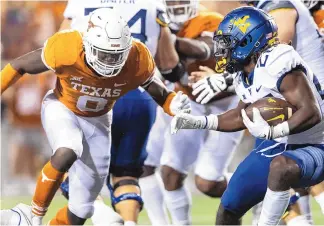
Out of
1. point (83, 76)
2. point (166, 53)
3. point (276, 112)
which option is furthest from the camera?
point (166, 53)

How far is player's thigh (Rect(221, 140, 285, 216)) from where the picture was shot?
461 centimetres

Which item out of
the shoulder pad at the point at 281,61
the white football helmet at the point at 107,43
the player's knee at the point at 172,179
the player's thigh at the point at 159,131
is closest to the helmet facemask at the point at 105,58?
the white football helmet at the point at 107,43

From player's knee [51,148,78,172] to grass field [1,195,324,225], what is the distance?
234 centimetres

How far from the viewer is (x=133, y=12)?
220 inches

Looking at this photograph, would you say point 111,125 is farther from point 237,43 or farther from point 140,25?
point 237,43

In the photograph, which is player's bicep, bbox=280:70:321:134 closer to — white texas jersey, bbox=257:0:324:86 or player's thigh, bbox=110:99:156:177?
white texas jersey, bbox=257:0:324:86

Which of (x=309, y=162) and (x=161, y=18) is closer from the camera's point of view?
(x=309, y=162)

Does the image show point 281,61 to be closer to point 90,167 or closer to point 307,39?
point 307,39

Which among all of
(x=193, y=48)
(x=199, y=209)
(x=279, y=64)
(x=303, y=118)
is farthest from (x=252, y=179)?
(x=199, y=209)

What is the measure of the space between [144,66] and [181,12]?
1295 millimetres

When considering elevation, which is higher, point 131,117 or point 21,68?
point 21,68

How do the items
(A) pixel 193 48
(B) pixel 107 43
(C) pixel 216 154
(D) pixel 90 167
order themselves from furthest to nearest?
(C) pixel 216 154 < (A) pixel 193 48 < (D) pixel 90 167 < (B) pixel 107 43

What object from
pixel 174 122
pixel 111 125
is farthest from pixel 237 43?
pixel 111 125

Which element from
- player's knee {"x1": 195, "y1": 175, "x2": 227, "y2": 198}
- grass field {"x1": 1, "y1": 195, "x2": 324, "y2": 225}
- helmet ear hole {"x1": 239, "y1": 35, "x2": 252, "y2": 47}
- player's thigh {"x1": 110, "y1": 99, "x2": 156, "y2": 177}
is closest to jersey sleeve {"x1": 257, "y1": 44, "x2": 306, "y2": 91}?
helmet ear hole {"x1": 239, "y1": 35, "x2": 252, "y2": 47}
